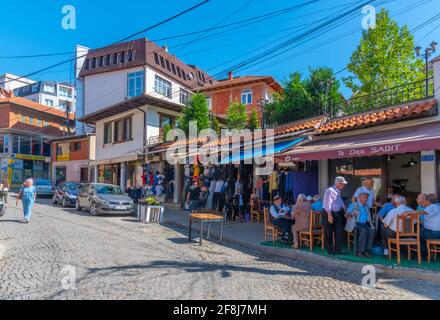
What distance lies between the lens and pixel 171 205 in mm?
17609

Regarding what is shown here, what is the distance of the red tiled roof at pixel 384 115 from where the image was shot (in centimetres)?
851

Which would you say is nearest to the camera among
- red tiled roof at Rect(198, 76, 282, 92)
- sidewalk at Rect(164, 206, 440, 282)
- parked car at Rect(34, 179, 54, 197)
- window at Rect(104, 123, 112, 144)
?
sidewalk at Rect(164, 206, 440, 282)

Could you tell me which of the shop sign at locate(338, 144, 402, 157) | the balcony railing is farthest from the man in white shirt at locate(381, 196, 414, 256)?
the balcony railing

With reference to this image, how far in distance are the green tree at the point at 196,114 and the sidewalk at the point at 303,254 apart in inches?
353

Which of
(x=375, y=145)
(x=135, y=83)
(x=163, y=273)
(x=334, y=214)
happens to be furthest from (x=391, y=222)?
(x=135, y=83)

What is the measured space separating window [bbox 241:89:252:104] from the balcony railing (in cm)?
1672

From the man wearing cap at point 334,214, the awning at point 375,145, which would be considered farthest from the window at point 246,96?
the man wearing cap at point 334,214

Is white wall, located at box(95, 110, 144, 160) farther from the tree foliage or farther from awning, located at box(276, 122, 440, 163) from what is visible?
awning, located at box(276, 122, 440, 163)

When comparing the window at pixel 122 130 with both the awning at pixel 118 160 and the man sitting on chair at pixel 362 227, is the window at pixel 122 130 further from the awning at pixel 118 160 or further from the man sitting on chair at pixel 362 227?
the man sitting on chair at pixel 362 227

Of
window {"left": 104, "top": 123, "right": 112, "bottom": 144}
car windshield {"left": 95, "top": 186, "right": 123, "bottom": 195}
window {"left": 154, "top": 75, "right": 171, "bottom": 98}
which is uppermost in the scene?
window {"left": 154, "top": 75, "right": 171, "bottom": 98}

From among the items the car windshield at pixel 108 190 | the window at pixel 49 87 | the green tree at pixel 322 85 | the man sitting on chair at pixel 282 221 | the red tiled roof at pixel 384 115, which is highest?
the window at pixel 49 87

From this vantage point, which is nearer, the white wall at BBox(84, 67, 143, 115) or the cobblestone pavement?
the cobblestone pavement

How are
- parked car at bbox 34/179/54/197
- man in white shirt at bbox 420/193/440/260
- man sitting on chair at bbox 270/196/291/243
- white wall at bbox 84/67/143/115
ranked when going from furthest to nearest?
white wall at bbox 84/67/143/115 → parked car at bbox 34/179/54/197 → man sitting on chair at bbox 270/196/291/243 → man in white shirt at bbox 420/193/440/260

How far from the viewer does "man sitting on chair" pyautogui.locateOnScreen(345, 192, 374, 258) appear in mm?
7082
